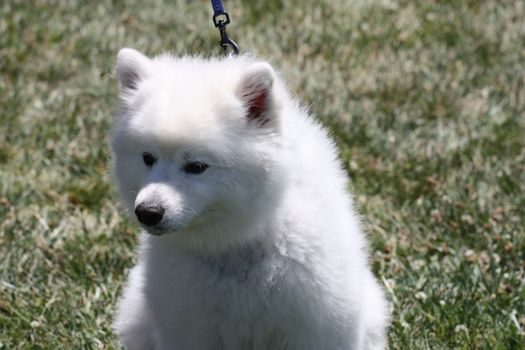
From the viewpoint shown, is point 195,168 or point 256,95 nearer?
point 195,168

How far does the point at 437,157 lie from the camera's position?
6.28 m

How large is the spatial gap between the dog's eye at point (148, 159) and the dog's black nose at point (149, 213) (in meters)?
0.24

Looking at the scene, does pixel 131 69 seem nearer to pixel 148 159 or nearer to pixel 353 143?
pixel 148 159

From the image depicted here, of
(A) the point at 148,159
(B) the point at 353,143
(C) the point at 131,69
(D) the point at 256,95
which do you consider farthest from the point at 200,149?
(B) the point at 353,143

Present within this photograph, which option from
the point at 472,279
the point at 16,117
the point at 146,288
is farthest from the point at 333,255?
the point at 16,117

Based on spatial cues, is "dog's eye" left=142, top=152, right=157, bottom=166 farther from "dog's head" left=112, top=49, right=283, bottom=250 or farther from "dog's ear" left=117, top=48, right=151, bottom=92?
"dog's ear" left=117, top=48, right=151, bottom=92

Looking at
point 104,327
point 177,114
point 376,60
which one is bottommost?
point 104,327

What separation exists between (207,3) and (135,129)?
17.8 ft

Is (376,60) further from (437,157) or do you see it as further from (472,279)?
(472,279)

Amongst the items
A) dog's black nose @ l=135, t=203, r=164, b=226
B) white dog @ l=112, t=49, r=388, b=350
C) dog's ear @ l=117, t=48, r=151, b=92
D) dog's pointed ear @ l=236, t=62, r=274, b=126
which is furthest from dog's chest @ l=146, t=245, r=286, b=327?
dog's ear @ l=117, t=48, r=151, b=92

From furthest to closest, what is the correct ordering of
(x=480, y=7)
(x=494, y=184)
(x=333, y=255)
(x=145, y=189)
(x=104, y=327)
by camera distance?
(x=480, y=7) < (x=494, y=184) < (x=104, y=327) < (x=333, y=255) < (x=145, y=189)

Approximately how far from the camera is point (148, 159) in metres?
3.54

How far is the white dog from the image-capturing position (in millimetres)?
3453

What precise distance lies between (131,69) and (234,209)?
0.79m
